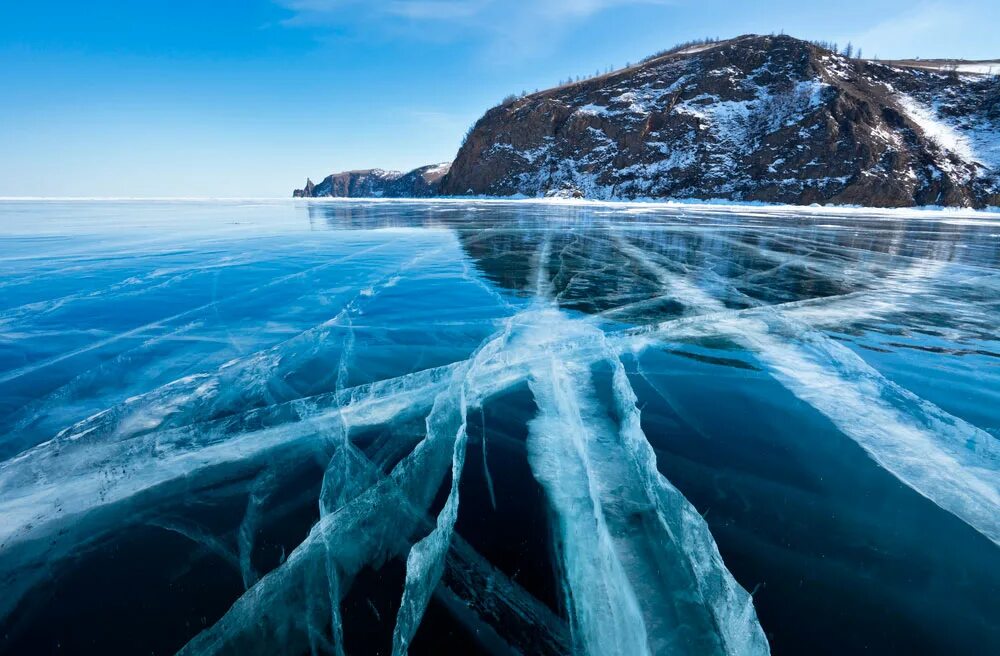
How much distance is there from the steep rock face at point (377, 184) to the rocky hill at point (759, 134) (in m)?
43.0

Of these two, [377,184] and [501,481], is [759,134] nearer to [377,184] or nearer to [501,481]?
[501,481]

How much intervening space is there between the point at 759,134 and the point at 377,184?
119 m

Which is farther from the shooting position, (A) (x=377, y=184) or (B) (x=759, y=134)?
(A) (x=377, y=184)

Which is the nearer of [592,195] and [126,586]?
[126,586]

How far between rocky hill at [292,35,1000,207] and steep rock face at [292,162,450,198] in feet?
141

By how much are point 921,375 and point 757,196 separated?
53020 mm

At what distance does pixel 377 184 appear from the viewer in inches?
5605

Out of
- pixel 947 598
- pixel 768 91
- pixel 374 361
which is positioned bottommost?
pixel 947 598

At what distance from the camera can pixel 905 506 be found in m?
2.10

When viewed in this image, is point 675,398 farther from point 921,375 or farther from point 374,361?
point 374,361

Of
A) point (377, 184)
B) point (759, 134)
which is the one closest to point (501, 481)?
point (759, 134)

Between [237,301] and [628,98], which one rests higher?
[628,98]

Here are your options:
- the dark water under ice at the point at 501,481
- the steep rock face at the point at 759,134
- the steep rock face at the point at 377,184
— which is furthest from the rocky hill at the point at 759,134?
the dark water under ice at the point at 501,481

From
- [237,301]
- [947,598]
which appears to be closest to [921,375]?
[947,598]
